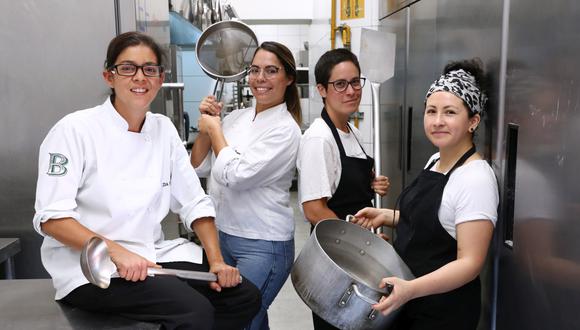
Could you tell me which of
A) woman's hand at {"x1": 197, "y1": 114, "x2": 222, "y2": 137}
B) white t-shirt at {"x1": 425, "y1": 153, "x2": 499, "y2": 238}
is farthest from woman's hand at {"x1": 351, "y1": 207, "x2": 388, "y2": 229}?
woman's hand at {"x1": 197, "y1": 114, "x2": 222, "y2": 137}

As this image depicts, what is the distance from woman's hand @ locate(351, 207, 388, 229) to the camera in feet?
5.19

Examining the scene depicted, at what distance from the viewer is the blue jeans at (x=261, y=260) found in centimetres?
170

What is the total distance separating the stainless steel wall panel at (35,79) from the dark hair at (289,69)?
716 mm

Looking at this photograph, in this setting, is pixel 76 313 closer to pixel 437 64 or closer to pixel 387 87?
pixel 437 64

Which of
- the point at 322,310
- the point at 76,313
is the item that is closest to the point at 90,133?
the point at 76,313

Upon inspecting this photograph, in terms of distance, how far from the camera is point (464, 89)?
1.25 meters

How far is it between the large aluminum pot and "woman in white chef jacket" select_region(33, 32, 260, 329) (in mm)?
263

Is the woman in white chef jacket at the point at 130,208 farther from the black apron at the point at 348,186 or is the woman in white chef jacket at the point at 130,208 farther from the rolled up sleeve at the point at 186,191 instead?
→ the black apron at the point at 348,186

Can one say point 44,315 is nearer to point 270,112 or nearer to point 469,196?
point 270,112

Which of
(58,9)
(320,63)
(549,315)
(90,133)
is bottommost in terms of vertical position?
(549,315)

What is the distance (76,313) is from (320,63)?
108 centimetres

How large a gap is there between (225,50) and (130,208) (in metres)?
0.91

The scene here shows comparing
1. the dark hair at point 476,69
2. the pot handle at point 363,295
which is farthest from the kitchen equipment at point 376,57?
the pot handle at point 363,295

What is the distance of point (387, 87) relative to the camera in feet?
9.29
